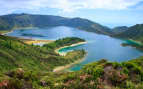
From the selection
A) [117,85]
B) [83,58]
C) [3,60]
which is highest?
[117,85]

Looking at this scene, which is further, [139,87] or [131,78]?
[131,78]

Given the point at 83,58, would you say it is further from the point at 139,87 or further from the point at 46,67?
the point at 139,87

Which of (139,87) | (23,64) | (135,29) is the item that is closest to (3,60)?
(23,64)

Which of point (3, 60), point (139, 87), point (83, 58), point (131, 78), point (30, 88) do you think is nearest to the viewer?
point (30, 88)

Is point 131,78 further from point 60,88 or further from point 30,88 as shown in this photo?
point 30,88

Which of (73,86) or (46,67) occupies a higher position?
(73,86)

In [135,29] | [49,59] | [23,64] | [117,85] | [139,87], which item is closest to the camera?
[139,87]

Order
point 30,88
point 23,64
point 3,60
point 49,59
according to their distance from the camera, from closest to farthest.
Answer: point 30,88 → point 3,60 → point 23,64 → point 49,59

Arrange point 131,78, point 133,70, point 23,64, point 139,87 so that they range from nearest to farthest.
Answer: point 139,87
point 131,78
point 133,70
point 23,64

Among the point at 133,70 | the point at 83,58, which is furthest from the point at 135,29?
the point at 133,70
